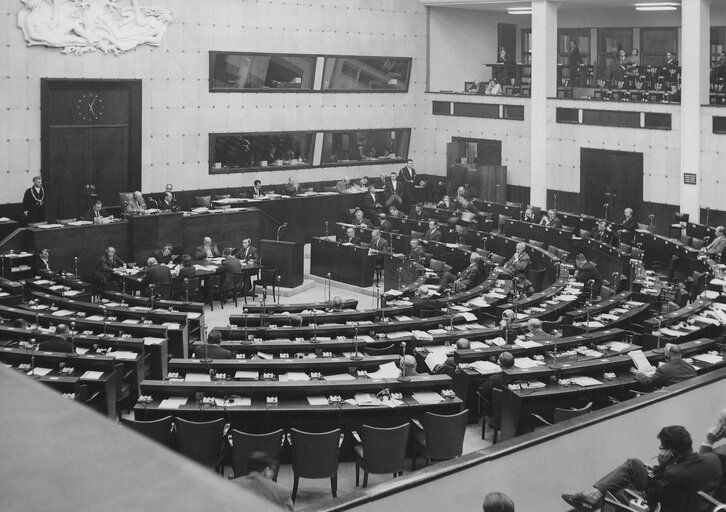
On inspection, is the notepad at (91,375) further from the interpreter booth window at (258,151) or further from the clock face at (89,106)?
the interpreter booth window at (258,151)

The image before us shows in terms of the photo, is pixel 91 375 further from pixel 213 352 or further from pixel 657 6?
pixel 657 6

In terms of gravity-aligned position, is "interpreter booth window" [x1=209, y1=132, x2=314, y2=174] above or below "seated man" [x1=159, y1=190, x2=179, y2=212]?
above

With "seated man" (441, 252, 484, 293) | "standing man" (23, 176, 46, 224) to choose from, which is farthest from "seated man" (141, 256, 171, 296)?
"seated man" (441, 252, 484, 293)

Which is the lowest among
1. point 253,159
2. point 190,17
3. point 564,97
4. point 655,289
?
point 655,289

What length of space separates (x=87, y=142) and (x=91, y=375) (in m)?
12.1

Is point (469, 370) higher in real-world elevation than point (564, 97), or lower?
lower

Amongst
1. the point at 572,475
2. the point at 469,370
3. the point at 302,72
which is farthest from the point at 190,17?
the point at 572,475

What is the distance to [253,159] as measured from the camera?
80.2 ft

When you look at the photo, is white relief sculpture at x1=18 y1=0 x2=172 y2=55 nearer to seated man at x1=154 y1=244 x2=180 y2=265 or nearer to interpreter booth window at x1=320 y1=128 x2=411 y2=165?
seated man at x1=154 y1=244 x2=180 y2=265

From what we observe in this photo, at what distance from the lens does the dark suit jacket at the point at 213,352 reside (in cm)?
1098

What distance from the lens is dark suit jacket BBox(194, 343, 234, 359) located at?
432 inches

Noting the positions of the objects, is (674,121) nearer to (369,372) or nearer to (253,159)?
(253,159)

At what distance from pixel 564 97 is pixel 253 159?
8.50m

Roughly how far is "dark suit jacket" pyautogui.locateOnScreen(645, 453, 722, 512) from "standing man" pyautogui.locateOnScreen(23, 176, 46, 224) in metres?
16.5
